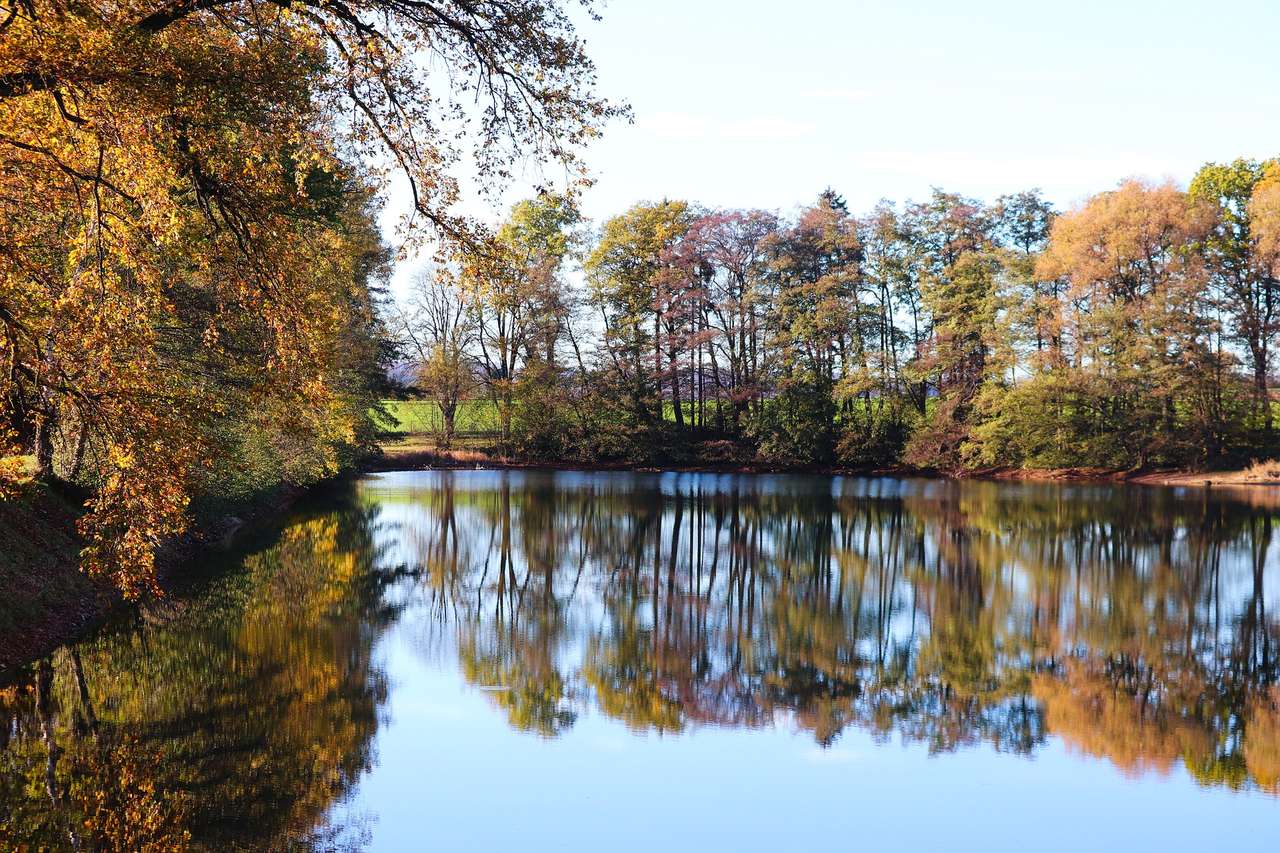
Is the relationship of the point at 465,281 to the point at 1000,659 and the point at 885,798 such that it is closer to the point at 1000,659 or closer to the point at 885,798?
the point at 885,798

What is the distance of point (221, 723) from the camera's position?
989cm

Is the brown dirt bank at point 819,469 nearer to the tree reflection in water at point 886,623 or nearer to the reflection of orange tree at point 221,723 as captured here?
the tree reflection in water at point 886,623

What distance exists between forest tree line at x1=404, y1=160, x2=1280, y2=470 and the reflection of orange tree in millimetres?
31844

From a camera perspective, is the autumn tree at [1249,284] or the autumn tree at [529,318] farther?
the autumn tree at [529,318]

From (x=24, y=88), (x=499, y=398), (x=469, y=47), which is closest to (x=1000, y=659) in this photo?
(x=469, y=47)

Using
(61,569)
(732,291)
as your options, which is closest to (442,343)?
(732,291)

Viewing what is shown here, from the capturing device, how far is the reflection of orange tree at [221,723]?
306 inches

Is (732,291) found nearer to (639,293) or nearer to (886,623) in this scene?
(639,293)

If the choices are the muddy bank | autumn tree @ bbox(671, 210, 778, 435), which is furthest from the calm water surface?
autumn tree @ bbox(671, 210, 778, 435)

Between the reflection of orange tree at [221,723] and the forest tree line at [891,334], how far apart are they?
31844mm

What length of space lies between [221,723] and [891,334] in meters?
46.3

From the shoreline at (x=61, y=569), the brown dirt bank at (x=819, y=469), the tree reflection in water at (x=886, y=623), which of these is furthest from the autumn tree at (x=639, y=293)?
the tree reflection in water at (x=886, y=623)

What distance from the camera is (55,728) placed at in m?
9.53

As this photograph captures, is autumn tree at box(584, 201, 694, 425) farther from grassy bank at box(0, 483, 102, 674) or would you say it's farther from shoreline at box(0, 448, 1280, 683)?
grassy bank at box(0, 483, 102, 674)
